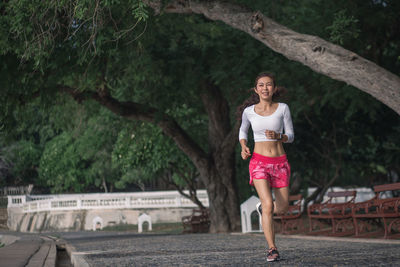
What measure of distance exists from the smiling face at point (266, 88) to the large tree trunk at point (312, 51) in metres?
3.28

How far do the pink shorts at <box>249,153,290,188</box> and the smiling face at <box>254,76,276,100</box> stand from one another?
2.22ft

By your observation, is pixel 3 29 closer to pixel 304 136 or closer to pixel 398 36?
pixel 398 36

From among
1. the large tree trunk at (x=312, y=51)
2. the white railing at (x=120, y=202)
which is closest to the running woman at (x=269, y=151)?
the large tree trunk at (x=312, y=51)

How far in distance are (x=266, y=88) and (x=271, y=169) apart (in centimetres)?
93

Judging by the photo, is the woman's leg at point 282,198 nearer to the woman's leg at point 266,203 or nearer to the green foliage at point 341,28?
the woman's leg at point 266,203

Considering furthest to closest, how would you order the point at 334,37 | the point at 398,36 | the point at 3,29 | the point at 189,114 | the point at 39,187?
the point at 39,187, the point at 189,114, the point at 398,36, the point at 334,37, the point at 3,29

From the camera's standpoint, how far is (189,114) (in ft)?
81.1

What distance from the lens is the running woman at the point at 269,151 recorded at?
657 centimetres

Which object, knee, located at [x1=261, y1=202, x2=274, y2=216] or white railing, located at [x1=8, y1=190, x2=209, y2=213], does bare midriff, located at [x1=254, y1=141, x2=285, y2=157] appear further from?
white railing, located at [x1=8, y1=190, x2=209, y2=213]

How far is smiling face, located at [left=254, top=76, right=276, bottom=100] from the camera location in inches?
263

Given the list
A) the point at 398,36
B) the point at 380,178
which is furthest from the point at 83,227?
the point at 398,36

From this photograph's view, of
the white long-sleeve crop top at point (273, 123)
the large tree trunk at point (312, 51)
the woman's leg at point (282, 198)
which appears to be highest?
the large tree trunk at point (312, 51)

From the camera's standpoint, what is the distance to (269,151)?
6562 mm

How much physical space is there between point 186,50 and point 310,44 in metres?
7.86
